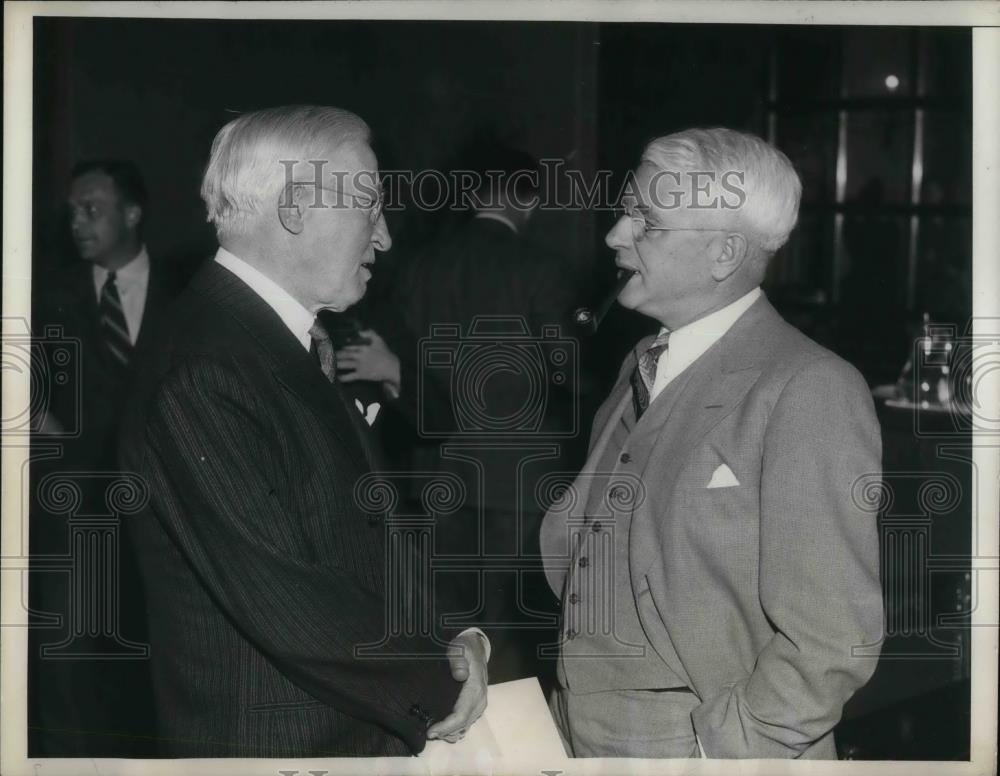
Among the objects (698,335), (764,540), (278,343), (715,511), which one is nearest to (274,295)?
(278,343)

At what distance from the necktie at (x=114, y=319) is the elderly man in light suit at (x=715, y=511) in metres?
0.95

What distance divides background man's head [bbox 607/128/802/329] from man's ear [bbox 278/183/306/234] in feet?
2.06

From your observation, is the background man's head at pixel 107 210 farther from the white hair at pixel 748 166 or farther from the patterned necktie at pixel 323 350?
the white hair at pixel 748 166

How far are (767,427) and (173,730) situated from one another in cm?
133

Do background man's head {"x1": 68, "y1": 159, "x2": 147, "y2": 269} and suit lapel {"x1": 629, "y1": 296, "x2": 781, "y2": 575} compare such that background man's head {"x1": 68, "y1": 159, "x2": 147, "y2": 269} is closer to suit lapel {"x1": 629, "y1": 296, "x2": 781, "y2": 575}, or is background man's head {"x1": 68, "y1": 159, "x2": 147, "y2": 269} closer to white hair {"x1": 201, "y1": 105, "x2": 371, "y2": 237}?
white hair {"x1": 201, "y1": 105, "x2": 371, "y2": 237}

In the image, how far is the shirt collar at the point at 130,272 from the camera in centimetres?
223

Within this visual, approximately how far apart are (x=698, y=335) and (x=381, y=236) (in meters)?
0.67

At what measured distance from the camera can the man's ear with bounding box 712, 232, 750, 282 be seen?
2.13 metres

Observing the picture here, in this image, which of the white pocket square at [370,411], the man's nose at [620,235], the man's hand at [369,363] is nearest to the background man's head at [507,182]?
the man's nose at [620,235]

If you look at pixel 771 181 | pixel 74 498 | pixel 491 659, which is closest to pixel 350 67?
pixel 771 181

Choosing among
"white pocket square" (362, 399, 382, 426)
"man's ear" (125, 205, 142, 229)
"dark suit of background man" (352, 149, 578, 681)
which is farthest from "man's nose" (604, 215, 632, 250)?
"man's ear" (125, 205, 142, 229)

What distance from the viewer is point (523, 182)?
7.33 feet

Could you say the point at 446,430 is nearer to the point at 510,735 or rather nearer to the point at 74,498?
the point at 510,735

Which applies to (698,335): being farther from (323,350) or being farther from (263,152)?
(263,152)
